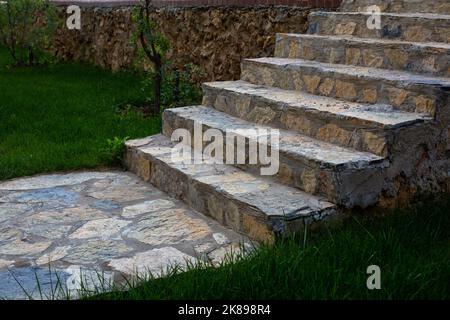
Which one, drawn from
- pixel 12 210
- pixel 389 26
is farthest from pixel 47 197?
pixel 389 26

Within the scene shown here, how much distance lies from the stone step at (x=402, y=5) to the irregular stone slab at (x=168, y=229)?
8.16ft

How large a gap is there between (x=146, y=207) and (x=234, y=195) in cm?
79

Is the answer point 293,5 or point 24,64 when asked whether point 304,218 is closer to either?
point 293,5

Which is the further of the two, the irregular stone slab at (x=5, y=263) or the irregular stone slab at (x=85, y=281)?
the irregular stone slab at (x=5, y=263)

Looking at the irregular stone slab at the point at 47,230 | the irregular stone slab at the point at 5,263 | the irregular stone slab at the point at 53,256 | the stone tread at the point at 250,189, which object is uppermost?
the stone tread at the point at 250,189

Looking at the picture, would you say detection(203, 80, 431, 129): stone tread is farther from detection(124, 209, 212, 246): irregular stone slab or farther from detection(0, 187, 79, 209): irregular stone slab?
detection(0, 187, 79, 209): irregular stone slab

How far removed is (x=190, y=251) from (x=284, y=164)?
781 millimetres

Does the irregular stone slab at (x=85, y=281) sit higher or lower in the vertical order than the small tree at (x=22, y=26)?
lower

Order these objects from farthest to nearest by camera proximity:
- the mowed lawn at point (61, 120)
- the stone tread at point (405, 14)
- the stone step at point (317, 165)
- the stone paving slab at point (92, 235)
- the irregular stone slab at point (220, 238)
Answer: the mowed lawn at point (61, 120)
the stone tread at point (405, 14)
the irregular stone slab at point (220, 238)
the stone step at point (317, 165)
the stone paving slab at point (92, 235)

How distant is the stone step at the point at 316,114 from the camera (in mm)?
3605

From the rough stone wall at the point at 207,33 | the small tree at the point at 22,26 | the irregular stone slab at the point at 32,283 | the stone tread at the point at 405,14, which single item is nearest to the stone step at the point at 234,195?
the irregular stone slab at the point at 32,283

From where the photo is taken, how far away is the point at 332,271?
2.74m

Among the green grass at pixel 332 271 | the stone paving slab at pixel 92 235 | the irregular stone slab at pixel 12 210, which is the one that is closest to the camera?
the green grass at pixel 332 271

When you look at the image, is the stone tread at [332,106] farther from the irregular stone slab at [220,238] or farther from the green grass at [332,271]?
the irregular stone slab at [220,238]
